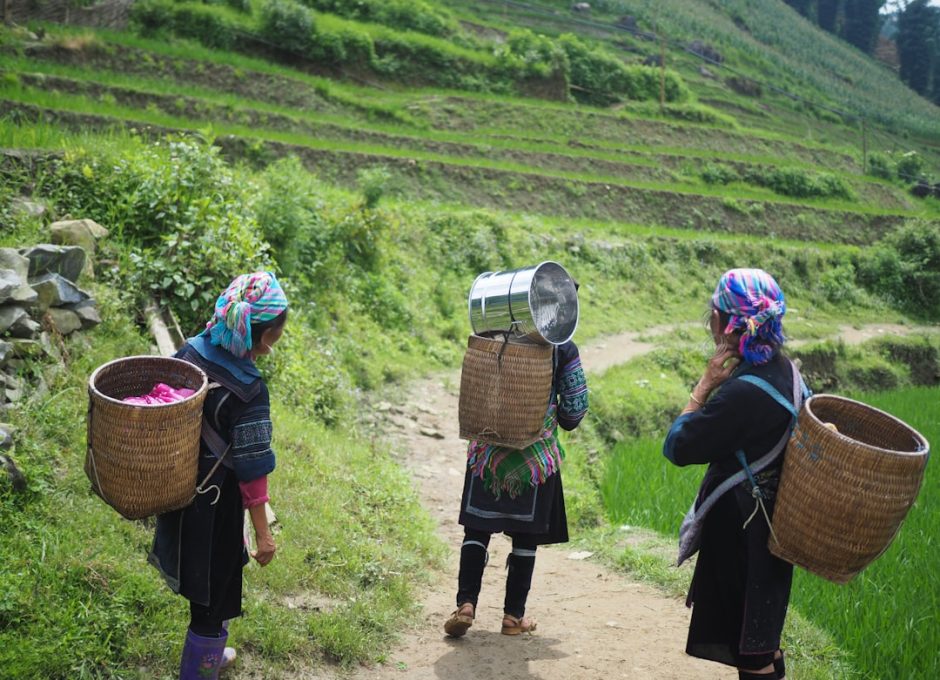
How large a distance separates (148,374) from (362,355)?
5848 millimetres

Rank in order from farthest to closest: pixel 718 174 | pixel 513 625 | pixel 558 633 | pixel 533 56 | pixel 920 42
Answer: pixel 920 42 < pixel 533 56 < pixel 718 174 < pixel 558 633 < pixel 513 625

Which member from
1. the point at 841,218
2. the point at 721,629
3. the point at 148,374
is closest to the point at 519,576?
the point at 721,629

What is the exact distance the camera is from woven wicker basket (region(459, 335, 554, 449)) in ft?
11.6

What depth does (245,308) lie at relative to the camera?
9.27 ft

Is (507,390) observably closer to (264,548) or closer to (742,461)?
(742,461)

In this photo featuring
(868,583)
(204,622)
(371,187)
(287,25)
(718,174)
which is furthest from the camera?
(718,174)

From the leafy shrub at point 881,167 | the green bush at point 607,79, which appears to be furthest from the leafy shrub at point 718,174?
the leafy shrub at point 881,167

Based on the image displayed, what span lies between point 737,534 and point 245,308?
6.32 feet

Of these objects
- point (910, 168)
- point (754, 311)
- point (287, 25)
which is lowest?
point (754, 311)

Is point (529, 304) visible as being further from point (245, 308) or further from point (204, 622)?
point (204, 622)

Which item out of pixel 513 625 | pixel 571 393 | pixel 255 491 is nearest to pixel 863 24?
pixel 571 393

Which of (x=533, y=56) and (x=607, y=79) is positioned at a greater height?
(x=533, y=56)

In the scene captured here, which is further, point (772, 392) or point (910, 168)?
point (910, 168)

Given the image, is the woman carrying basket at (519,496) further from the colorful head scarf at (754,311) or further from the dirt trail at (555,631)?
the colorful head scarf at (754,311)
